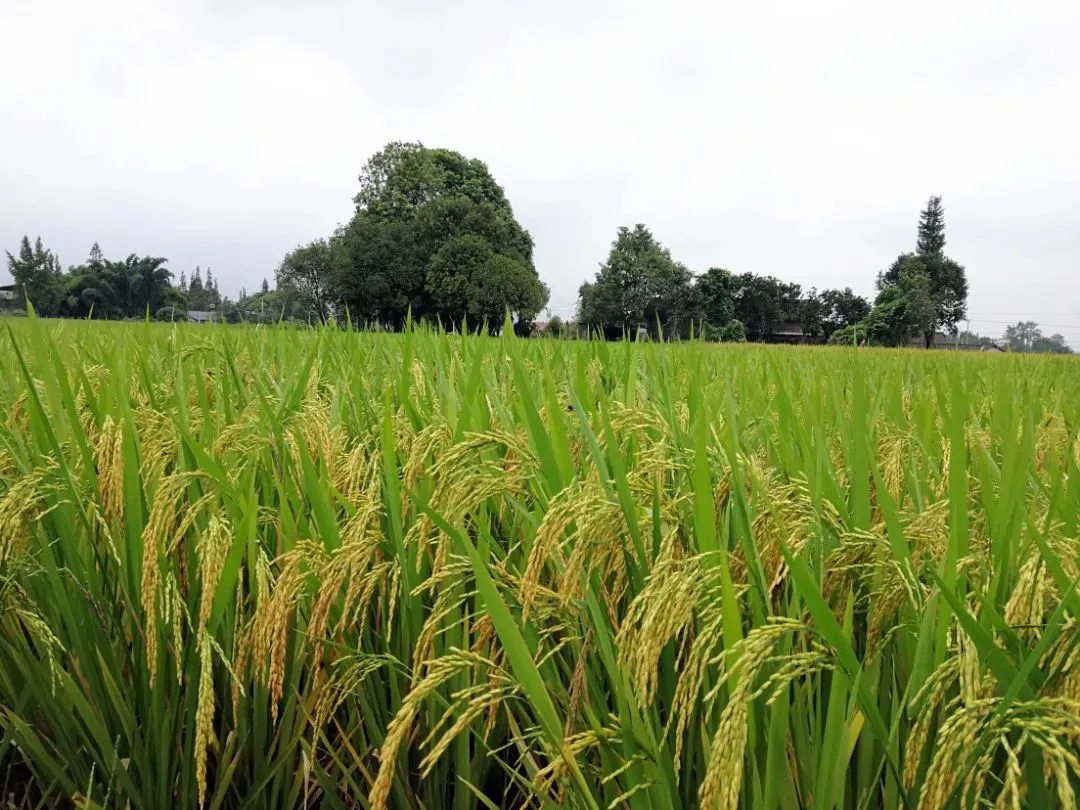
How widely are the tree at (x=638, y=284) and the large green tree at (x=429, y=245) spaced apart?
21.8 metres

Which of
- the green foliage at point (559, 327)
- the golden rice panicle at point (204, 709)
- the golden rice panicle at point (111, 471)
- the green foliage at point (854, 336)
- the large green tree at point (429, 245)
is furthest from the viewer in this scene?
the large green tree at point (429, 245)

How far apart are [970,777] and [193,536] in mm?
1327

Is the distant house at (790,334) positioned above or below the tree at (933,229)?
below

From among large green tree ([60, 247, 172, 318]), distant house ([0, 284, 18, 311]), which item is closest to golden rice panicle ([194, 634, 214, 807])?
distant house ([0, 284, 18, 311])

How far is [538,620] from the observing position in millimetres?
919

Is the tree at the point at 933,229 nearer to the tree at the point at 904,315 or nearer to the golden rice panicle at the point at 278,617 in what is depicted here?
the tree at the point at 904,315

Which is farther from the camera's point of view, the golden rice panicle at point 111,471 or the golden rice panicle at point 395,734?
the golden rice panicle at point 111,471

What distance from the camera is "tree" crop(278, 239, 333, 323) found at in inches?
1692

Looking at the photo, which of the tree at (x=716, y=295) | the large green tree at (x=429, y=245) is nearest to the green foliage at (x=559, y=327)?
the large green tree at (x=429, y=245)

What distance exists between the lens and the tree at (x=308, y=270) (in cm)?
4297

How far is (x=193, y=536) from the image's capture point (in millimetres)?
1325

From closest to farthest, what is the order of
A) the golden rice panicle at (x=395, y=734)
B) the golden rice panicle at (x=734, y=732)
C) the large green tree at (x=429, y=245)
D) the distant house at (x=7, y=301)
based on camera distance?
the golden rice panicle at (x=734, y=732)
the golden rice panicle at (x=395, y=734)
the distant house at (x=7, y=301)
the large green tree at (x=429, y=245)

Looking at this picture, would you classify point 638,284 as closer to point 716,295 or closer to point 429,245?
point 716,295

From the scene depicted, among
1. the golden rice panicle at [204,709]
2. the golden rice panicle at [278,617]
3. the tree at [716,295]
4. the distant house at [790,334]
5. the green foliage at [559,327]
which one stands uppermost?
the tree at [716,295]
